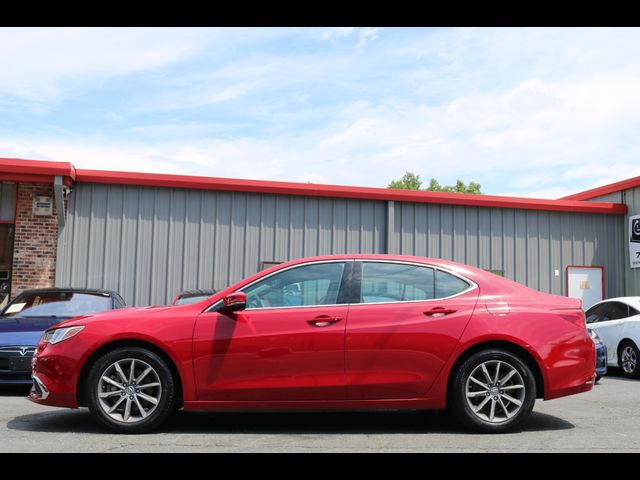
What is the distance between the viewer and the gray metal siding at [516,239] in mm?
15703

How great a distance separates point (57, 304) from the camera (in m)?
9.42

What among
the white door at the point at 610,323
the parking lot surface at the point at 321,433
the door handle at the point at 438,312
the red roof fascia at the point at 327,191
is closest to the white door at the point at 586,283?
the red roof fascia at the point at 327,191

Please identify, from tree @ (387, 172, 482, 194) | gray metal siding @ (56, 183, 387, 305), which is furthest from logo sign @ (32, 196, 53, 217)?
tree @ (387, 172, 482, 194)

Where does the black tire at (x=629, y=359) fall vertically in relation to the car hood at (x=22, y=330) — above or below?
below

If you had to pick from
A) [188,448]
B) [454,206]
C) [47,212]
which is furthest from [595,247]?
[188,448]

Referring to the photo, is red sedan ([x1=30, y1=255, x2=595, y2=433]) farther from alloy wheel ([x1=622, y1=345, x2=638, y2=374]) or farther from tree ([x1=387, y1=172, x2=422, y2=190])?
tree ([x1=387, y1=172, x2=422, y2=190])

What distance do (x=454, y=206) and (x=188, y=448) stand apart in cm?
1189

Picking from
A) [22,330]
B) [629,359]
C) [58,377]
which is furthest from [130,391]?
[629,359]

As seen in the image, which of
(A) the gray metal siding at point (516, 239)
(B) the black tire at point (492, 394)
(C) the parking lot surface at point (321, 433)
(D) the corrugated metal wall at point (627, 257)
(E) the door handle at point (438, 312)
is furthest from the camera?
(D) the corrugated metal wall at point (627, 257)

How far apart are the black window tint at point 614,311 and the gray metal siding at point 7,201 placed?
37.2ft

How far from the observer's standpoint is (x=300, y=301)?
585 centimetres

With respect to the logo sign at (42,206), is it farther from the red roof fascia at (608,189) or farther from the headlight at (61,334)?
the red roof fascia at (608,189)

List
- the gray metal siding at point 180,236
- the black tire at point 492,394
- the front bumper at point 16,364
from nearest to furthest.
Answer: the black tire at point 492,394 → the front bumper at point 16,364 → the gray metal siding at point 180,236

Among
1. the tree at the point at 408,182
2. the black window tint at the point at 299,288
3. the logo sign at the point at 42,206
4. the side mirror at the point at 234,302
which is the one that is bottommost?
the side mirror at the point at 234,302
